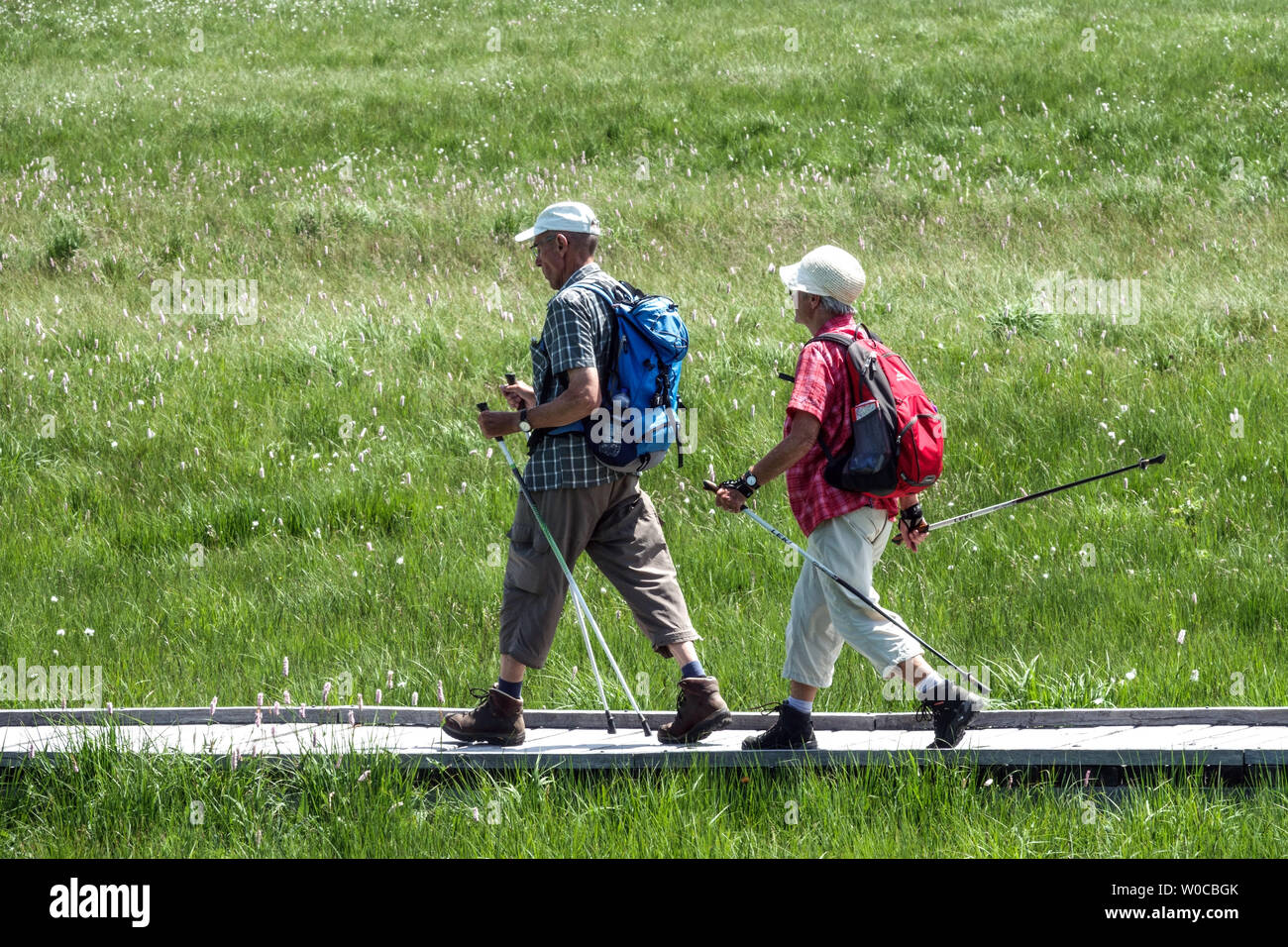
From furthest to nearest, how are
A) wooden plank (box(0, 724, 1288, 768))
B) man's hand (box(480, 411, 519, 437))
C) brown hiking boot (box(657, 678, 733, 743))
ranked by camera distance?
1. brown hiking boot (box(657, 678, 733, 743))
2. man's hand (box(480, 411, 519, 437))
3. wooden plank (box(0, 724, 1288, 768))

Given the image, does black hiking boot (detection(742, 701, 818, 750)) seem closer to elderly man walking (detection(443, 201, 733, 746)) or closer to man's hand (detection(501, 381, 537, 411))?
elderly man walking (detection(443, 201, 733, 746))

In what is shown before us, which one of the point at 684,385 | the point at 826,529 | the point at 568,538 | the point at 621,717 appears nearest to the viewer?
the point at 826,529

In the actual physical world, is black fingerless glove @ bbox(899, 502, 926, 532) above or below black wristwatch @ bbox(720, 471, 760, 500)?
below

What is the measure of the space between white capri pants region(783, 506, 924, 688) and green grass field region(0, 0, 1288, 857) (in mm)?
467

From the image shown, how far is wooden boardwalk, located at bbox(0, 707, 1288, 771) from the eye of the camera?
4.68 meters

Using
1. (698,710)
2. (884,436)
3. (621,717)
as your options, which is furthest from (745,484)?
(621,717)

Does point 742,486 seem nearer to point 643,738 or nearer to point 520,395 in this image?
point 520,395

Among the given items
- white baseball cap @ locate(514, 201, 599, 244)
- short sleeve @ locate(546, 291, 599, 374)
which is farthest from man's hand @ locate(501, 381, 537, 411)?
white baseball cap @ locate(514, 201, 599, 244)

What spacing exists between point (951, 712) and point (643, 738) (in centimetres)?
132

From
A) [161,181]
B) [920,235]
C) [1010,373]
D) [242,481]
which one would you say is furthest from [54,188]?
[1010,373]

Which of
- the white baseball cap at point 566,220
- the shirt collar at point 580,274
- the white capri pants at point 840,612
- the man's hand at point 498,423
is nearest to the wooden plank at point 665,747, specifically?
the white capri pants at point 840,612

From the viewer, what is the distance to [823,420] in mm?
4824

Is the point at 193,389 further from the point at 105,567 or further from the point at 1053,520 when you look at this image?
the point at 1053,520

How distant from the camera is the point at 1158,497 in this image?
799cm
